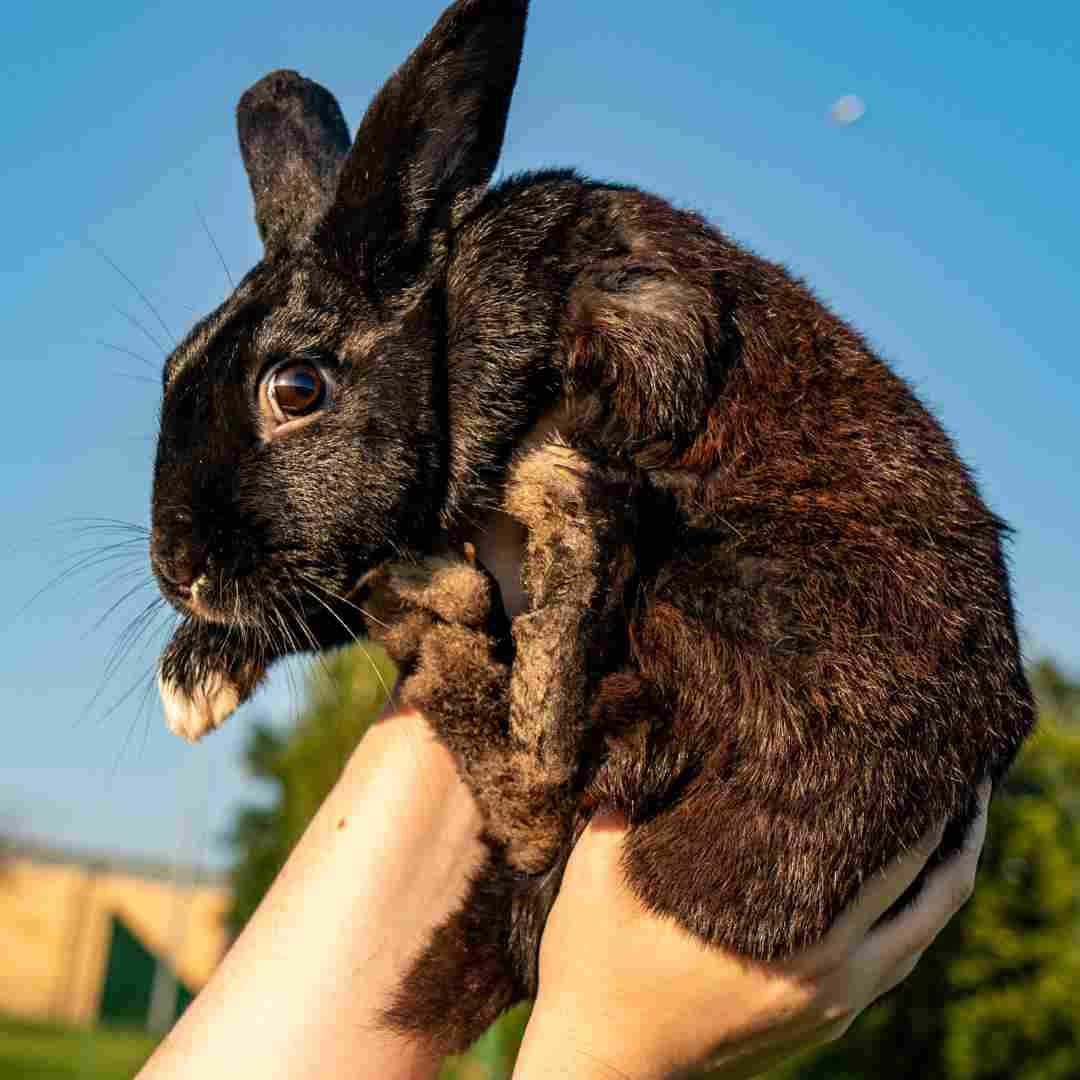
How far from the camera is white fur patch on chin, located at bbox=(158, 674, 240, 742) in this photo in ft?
9.73

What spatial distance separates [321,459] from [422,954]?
1145 millimetres

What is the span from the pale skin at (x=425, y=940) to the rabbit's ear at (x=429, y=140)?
1125 mm

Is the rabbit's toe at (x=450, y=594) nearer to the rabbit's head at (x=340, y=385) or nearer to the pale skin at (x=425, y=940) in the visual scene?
the rabbit's head at (x=340, y=385)

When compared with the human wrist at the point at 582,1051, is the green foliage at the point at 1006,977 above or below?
below

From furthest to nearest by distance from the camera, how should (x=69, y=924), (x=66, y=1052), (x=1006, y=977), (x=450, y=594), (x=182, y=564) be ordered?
(x=69, y=924), (x=66, y=1052), (x=1006, y=977), (x=182, y=564), (x=450, y=594)

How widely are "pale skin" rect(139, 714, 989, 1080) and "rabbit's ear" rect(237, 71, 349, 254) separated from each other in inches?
51.0

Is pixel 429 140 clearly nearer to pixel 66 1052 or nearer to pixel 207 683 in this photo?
pixel 207 683

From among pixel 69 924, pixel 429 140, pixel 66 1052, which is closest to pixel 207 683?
pixel 429 140

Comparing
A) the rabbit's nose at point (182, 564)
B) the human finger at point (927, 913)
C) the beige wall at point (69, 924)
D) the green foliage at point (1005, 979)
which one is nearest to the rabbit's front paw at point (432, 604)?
the rabbit's nose at point (182, 564)

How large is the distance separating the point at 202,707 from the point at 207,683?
0.18 feet

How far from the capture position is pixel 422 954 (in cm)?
292

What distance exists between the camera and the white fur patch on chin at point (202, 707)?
2965 mm

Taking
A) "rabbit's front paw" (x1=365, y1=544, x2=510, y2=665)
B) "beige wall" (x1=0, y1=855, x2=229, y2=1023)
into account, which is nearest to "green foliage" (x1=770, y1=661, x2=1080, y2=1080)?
"rabbit's front paw" (x1=365, y1=544, x2=510, y2=665)

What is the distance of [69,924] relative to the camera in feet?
95.0
